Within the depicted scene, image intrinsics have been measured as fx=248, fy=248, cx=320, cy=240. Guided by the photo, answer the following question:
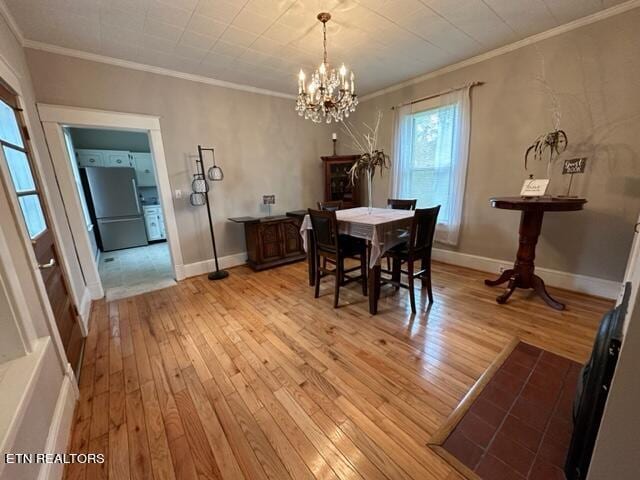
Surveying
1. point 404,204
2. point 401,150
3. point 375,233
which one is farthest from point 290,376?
point 401,150

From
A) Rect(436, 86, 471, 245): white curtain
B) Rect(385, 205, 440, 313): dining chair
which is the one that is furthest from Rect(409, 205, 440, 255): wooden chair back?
Rect(436, 86, 471, 245): white curtain

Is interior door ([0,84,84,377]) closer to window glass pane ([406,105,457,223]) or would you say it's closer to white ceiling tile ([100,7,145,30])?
white ceiling tile ([100,7,145,30])

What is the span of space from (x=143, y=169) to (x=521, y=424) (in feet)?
23.7

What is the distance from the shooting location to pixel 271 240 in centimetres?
386

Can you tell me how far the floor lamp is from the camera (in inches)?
131

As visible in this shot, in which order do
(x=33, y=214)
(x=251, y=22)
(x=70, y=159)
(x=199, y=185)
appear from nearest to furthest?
(x=33, y=214) → (x=251, y=22) → (x=70, y=159) → (x=199, y=185)

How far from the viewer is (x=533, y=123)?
2732 millimetres

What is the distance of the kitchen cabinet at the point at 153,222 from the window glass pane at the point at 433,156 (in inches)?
215

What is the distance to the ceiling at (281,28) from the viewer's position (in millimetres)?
1984

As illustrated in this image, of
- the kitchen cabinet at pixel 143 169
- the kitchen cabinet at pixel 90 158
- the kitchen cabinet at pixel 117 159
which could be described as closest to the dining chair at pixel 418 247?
the kitchen cabinet at pixel 143 169

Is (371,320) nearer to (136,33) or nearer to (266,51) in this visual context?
(266,51)

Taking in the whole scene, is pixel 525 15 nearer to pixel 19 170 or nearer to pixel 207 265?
pixel 19 170

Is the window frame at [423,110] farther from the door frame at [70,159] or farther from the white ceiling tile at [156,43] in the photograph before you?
the door frame at [70,159]

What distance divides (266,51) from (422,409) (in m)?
3.49
